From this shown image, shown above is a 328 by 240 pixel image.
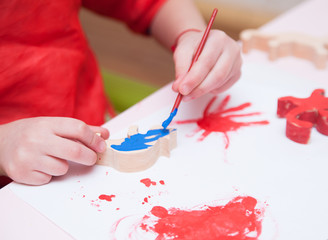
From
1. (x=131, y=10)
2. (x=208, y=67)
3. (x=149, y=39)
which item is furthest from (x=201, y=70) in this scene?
(x=149, y=39)

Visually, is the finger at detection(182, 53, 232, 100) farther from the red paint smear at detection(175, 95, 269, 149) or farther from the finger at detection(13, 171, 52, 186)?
the finger at detection(13, 171, 52, 186)

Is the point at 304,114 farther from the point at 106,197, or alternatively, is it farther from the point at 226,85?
the point at 106,197

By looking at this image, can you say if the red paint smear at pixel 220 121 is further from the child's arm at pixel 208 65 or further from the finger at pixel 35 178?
the finger at pixel 35 178

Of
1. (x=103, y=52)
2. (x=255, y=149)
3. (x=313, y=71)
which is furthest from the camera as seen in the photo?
(x=103, y=52)

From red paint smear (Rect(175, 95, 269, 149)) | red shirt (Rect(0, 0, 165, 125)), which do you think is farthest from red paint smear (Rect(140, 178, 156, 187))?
red shirt (Rect(0, 0, 165, 125))

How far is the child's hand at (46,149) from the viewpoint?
0.47 meters

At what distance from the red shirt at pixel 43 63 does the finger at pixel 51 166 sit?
0.66ft

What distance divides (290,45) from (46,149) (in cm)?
54

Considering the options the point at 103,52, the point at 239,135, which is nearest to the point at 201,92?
the point at 239,135

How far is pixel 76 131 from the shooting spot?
18.8 inches

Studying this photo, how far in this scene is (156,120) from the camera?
1.99 feet

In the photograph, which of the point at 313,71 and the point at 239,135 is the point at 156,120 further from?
the point at 313,71

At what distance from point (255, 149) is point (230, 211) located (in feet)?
0.43

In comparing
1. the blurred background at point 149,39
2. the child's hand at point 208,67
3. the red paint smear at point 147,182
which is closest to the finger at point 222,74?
the child's hand at point 208,67
